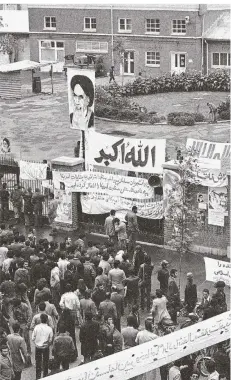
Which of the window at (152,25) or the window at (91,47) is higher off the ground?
the window at (152,25)

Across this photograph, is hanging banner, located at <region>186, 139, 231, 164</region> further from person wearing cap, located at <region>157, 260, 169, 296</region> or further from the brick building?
the brick building

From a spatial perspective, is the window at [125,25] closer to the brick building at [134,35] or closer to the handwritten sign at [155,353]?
the brick building at [134,35]

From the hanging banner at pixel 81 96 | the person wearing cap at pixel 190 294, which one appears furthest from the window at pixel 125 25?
the person wearing cap at pixel 190 294

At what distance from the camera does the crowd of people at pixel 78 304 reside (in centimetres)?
1628

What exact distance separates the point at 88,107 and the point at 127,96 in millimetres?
20604

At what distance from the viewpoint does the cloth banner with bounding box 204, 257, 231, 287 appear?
60.8ft

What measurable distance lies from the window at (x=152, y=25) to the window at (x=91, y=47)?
2.84 m

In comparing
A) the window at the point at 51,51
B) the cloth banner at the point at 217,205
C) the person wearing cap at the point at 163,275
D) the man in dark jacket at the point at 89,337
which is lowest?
the man in dark jacket at the point at 89,337

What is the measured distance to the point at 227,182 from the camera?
23.5 metres

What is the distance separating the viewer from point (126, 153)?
84.3 ft

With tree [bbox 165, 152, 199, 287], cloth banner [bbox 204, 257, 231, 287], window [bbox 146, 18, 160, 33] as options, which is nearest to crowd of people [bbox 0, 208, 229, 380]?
cloth banner [bbox 204, 257, 231, 287]

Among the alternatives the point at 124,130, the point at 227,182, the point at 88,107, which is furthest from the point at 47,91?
the point at 227,182

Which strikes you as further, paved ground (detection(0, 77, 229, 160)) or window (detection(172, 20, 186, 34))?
window (detection(172, 20, 186, 34))

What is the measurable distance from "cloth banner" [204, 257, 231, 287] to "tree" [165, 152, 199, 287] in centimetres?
383
